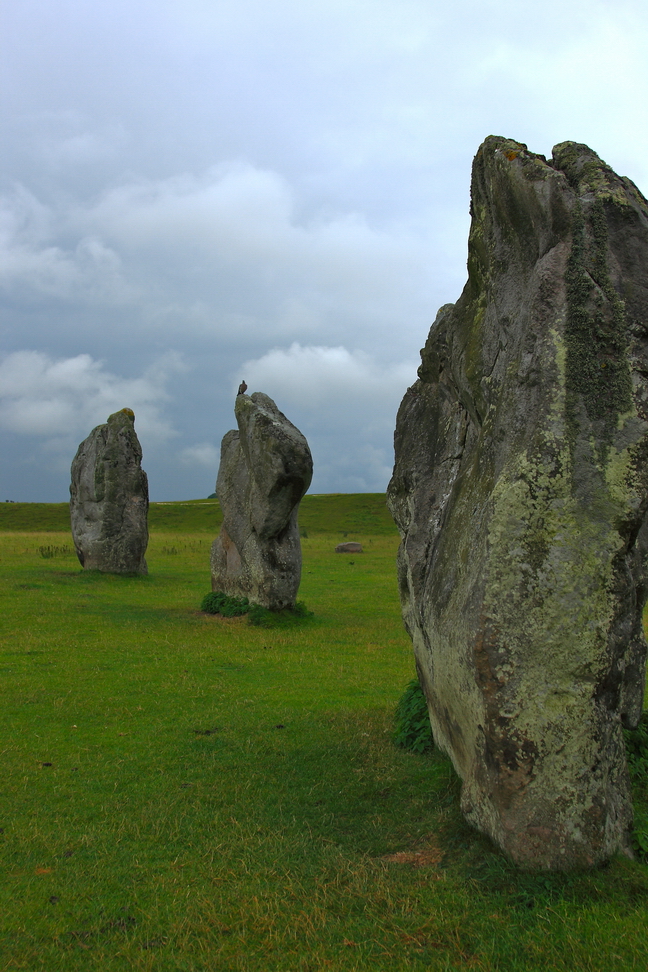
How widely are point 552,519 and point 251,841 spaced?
129 inches

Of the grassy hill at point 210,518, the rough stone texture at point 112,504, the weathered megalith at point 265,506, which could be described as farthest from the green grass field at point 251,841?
the grassy hill at point 210,518

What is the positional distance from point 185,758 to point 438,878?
3.40m

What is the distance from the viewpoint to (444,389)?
7488mm

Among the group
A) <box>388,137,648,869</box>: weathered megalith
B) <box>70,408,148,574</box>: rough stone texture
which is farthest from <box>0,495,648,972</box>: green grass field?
<box>70,408,148,574</box>: rough stone texture

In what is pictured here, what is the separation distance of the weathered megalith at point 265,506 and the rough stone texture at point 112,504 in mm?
6662

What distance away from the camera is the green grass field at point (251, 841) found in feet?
13.6

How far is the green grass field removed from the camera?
413 centimetres

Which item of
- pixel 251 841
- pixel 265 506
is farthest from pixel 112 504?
pixel 251 841

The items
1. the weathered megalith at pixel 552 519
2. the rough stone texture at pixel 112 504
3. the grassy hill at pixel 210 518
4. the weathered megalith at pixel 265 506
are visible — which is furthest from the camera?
the grassy hill at pixel 210 518

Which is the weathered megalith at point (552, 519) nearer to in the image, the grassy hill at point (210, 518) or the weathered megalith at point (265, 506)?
the weathered megalith at point (265, 506)

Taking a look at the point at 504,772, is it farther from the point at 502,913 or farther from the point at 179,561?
the point at 179,561

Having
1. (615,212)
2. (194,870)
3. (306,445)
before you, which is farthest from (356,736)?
(306,445)

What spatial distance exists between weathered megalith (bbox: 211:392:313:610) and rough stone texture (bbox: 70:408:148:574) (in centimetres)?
666

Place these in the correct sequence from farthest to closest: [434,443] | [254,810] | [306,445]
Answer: [306,445]
[434,443]
[254,810]
